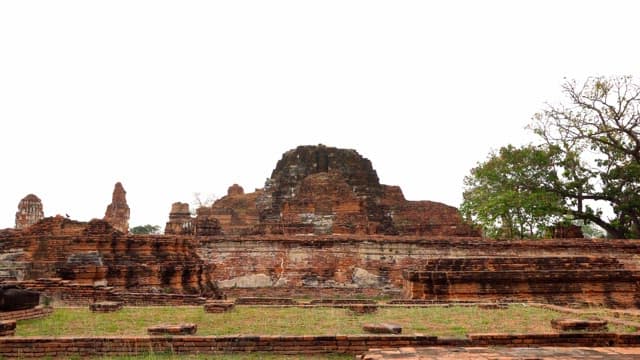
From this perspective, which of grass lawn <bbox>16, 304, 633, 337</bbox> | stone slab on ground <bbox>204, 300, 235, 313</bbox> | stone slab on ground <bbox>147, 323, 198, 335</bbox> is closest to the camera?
stone slab on ground <bbox>147, 323, 198, 335</bbox>

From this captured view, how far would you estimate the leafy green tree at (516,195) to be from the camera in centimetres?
2405

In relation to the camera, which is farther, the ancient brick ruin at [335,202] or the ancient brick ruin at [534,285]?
the ancient brick ruin at [335,202]

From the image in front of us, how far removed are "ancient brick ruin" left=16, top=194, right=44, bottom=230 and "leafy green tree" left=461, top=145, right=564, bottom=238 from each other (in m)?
24.8

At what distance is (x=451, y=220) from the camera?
32906 mm

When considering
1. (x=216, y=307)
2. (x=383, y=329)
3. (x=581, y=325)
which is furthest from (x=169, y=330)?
(x=581, y=325)

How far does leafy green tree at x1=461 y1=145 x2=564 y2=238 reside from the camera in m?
24.0

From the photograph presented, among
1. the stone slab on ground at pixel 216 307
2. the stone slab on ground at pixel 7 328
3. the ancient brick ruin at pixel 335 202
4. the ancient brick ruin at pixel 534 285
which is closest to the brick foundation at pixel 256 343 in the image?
the stone slab on ground at pixel 7 328

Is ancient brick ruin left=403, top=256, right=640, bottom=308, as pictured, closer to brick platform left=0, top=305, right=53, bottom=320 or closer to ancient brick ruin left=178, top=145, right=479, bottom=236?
brick platform left=0, top=305, right=53, bottom=320

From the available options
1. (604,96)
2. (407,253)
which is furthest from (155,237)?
(604,96)

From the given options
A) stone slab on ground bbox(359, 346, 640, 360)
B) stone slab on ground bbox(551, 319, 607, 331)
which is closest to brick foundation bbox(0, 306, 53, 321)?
stone slab on ground bbox(359, 346, 640, 360)

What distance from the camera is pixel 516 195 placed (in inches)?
954

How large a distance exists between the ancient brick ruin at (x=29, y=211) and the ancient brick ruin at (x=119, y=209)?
6.41 meters

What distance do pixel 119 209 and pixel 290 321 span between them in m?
36.0

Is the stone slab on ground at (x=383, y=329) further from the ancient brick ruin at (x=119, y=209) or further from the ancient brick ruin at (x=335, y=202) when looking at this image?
the ancient brick ruin at (x=119, y=209)
